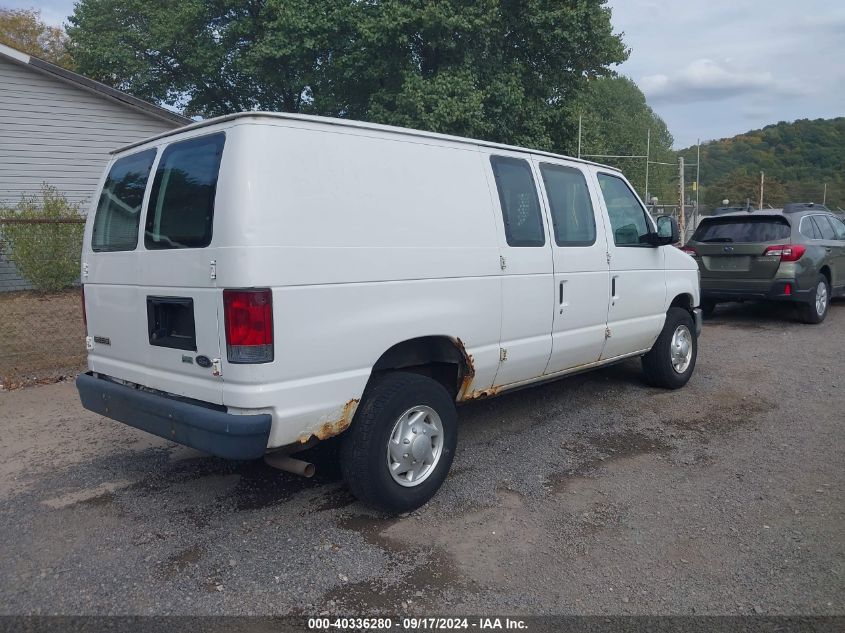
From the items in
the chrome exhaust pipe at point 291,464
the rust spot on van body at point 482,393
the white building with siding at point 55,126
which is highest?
→ the white building with siding at point 55,126

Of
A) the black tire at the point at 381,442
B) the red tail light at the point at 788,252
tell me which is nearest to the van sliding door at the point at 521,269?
the black tire at the point at 381,442

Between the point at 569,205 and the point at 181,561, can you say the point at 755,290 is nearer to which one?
the point at 569,205

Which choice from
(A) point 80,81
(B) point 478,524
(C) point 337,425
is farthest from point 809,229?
(A) point 80,81

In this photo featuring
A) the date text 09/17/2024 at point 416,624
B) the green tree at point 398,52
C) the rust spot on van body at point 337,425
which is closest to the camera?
the date text 09/17/2024 at point 416,624

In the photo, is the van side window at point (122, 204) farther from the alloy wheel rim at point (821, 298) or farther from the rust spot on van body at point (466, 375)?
the alloy wheel rim at point (821, 298)

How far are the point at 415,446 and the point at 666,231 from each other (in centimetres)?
337

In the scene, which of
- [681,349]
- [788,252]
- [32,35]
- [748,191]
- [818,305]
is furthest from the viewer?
[748,191]

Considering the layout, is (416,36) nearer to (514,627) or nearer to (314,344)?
(314,344)

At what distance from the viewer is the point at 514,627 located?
115 inches

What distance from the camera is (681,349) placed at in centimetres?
669

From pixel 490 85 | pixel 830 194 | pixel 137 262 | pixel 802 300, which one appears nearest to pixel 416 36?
pixel 490 85

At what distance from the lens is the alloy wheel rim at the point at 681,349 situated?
21.7 feet

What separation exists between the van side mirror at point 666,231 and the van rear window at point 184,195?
4.03 m

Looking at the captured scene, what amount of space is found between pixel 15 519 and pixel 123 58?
19.2 meters
